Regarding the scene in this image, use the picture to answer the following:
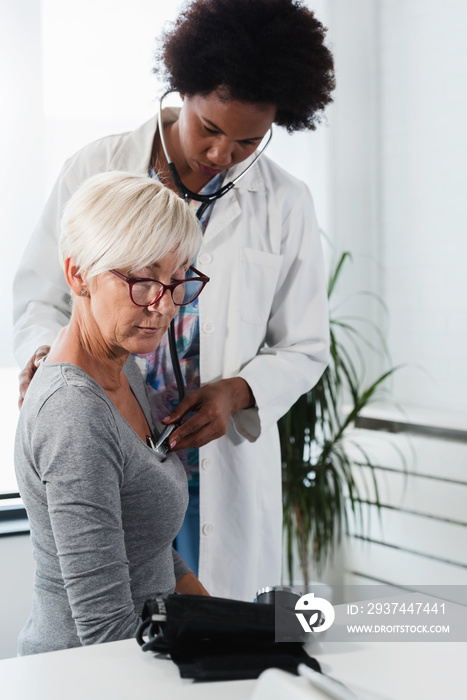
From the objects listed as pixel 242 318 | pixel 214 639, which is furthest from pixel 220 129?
pixel 214 639

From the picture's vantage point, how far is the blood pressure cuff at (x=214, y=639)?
2.75 ft

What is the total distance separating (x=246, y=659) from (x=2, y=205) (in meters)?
1.82

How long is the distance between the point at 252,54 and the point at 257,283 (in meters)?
0.49

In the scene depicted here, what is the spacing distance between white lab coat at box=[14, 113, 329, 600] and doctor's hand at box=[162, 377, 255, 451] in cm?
11

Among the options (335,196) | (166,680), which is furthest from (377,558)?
(166,680)

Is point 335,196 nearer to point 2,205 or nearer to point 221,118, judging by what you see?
point 2,205

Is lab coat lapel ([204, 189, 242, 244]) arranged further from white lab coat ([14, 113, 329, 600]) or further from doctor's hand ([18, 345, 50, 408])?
doctor's hand ([18, 345, 50, 408])

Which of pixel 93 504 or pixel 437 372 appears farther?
pixel 437 372

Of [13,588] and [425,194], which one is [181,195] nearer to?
[13,588]

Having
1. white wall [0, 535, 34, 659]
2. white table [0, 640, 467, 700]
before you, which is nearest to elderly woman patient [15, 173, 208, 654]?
white table [0, 640, 467, 700]

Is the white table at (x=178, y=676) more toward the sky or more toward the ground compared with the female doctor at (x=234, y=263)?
more toward the ground

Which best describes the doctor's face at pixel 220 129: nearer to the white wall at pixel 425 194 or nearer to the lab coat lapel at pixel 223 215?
the lab coat lapel at pixel 223 215

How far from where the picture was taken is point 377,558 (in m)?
2.89

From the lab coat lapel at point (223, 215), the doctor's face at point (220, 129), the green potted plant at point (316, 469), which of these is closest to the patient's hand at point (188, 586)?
the lab coat lapel at point (223, 215)
